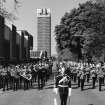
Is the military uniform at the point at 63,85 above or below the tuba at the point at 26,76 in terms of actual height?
above

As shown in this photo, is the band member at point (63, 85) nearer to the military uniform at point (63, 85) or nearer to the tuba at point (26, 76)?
the military uniform at point (63, 85)

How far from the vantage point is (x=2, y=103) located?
16.0 m

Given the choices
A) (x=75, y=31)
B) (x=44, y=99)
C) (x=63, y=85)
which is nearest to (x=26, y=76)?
(x=44, y=99)

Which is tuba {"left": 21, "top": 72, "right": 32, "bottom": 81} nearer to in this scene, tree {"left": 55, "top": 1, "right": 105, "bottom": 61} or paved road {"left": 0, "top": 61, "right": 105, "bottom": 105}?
paved road {"left": 0, "top": 61, "right": 105, "bottom": 105}

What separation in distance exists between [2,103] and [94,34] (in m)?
26.8

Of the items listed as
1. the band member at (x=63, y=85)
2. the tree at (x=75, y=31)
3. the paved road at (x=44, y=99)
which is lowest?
the paved road at (x=44, y=99)

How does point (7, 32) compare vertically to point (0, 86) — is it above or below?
above

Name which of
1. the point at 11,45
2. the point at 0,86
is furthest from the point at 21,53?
the point at 0,86

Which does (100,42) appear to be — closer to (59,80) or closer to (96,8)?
(96,8)

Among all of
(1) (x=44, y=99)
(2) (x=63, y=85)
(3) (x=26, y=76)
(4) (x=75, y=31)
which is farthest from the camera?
(4) (x=75, y=31)

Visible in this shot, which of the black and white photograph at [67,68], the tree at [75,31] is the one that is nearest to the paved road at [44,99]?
the black and white photograph at [67,68]

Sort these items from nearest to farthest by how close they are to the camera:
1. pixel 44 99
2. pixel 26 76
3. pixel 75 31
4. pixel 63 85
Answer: pixel 63 85 < pixel 44 99 < pixel 26 76 < pixel 75 31

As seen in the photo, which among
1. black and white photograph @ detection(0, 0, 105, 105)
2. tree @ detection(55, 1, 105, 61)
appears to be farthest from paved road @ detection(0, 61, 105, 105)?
tree @ detection(55, 1, 105, 61)

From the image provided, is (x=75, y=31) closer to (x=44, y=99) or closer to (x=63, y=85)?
(x=44, y=99)
